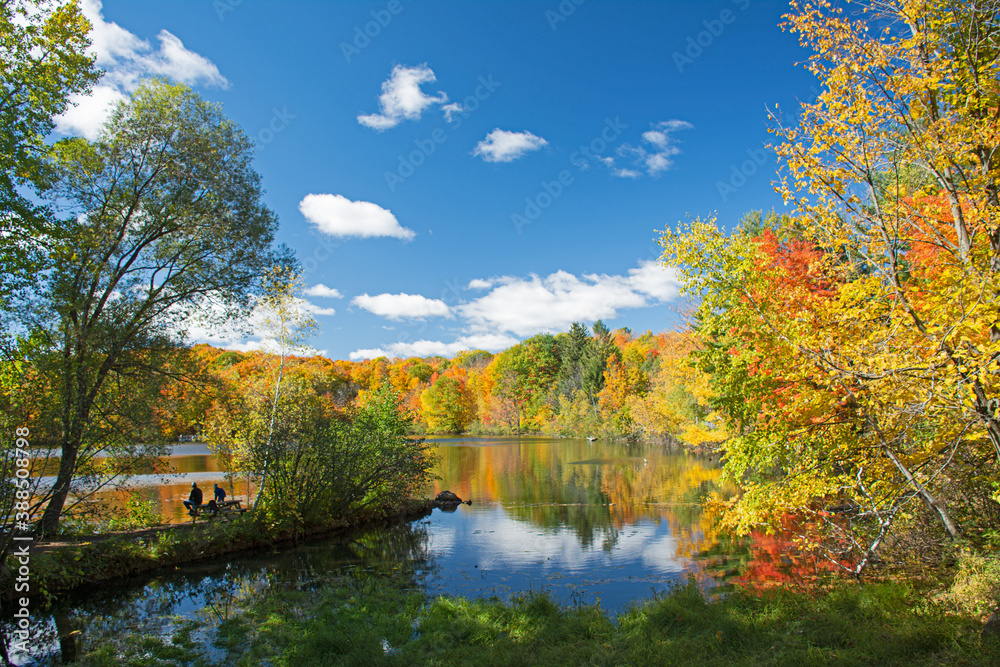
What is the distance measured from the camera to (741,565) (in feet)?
37.5

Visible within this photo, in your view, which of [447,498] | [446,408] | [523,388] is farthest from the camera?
[446,408]

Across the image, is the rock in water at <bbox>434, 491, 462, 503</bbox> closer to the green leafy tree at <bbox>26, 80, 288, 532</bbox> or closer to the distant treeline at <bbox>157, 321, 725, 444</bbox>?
the distant treeline at <bbox>157, 321, 725, 444</bbox>

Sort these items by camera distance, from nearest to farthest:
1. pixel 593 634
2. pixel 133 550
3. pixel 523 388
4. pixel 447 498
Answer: pixel 593 634 → pixel 133 550 → pixel 447 498 → pixel 523 388

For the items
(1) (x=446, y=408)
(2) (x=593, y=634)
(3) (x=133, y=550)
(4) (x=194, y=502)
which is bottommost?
(3) (x=133, y=550)

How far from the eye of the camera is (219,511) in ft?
51.0

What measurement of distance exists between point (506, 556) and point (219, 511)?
9.15m

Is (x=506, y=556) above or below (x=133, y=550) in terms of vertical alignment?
below

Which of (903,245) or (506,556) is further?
(506,556)

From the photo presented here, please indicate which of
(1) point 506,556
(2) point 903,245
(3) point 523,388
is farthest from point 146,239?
(3) point 523,388

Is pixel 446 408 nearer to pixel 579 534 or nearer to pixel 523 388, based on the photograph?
pixel 523 388

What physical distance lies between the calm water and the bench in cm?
111

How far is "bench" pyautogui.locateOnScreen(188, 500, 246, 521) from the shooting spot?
595 inches

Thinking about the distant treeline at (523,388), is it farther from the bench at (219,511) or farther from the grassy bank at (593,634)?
the grassy bank at (593,634)

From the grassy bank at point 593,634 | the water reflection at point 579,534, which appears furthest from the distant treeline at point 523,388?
the grassy bank at point 593,634
